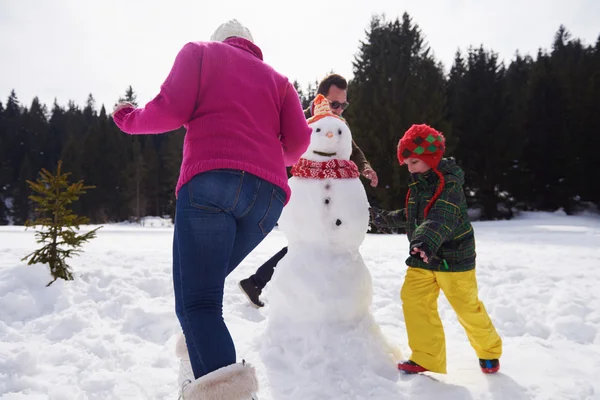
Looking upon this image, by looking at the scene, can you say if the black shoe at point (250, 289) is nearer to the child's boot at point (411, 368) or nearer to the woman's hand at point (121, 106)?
the child's boot at point (411, 368)

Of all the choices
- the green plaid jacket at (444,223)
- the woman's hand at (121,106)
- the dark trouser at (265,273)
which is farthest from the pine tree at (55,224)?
the green plaid jacket at (444,223)

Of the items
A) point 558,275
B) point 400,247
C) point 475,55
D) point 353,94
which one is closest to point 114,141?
point 353,94

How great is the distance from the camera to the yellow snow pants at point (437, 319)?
2309 millimetres

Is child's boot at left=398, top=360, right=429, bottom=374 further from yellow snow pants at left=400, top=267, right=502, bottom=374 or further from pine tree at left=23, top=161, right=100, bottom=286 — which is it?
pine tree at left=23, top=161, right=100, bottom=286

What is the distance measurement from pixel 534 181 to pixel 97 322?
19845 mm

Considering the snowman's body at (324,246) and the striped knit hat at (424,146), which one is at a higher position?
the striped knit hat at (424,146)

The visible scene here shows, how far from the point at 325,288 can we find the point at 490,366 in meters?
1.06

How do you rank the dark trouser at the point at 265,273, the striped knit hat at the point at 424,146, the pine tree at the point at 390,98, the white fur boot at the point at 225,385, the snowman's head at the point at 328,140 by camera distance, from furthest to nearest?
the pine tree at the point at 390,98, the dark trouser at the point at 265,273, the snowman's head at the point at 328,140, the striped knit hat at the point at 424,146, the white fur boot at the point at 225,385

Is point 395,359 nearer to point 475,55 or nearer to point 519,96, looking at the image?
point 475,55

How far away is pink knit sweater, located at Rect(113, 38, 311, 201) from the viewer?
145 cm

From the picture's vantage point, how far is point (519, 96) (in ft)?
71.3

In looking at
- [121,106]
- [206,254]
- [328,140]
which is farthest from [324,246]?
[121,106]

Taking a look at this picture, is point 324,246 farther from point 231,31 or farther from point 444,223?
point 231,31

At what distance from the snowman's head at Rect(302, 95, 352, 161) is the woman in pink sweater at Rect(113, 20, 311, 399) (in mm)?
1260
